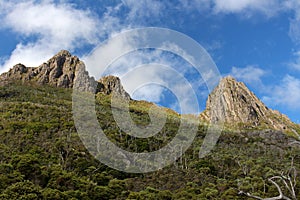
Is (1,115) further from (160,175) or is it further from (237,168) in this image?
(237,168)

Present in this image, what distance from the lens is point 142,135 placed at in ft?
274

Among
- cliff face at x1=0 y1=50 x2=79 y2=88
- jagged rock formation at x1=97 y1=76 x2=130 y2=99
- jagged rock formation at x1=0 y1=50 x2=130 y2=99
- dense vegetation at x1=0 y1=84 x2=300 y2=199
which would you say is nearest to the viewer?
A: dense vegetation at x1=0 y1=84 x2=300 y2=199

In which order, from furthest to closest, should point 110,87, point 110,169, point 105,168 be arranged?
1. point 110,87
2. point 105,168
3. point 110,169

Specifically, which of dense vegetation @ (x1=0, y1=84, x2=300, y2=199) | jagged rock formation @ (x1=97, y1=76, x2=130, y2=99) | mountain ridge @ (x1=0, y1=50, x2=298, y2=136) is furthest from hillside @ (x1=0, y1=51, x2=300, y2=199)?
jagged rock formation @ (x1=97, y1=76, x2=130, y2=99)

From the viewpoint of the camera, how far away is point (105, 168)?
53.6 metres

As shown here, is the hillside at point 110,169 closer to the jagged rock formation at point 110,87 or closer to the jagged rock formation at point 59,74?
the jagged rock formation at point 59,74

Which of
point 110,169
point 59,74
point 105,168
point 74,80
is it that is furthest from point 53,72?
point 110,169

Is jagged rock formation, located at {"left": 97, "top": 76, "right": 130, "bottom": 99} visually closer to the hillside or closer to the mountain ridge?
the mountain ridge

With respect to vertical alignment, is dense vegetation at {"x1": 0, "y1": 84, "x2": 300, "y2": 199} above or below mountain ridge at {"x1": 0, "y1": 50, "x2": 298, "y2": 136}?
below

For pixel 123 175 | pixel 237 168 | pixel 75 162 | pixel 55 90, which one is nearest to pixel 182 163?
pixel 237 168

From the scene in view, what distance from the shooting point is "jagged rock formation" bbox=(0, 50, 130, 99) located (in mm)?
165075

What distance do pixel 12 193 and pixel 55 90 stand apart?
127 metres

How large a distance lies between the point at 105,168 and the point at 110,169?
0.82 m

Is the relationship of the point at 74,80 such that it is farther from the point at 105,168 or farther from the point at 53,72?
the point at 105,168
